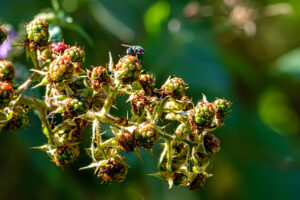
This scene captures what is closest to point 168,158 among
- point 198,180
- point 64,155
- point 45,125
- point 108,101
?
point 198,180

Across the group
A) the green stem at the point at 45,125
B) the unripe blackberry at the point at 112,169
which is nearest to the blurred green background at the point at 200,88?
the green stem at the point at 45,125

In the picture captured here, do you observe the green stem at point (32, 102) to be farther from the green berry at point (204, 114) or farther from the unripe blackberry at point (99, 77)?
the green berry at point (204, 114)

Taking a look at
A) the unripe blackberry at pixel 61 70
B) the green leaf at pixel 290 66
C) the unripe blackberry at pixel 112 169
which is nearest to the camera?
the unripe blackberry at pixel 61 70

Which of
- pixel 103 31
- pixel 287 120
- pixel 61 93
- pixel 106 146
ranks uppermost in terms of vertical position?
pixel 287 120

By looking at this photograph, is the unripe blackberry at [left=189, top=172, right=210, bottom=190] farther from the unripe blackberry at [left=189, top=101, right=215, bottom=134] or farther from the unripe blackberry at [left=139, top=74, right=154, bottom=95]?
the unripe blackberry at [left=139, top=74, right=154, bottom=95]

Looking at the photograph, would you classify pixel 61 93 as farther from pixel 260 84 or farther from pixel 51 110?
pixel 260 84

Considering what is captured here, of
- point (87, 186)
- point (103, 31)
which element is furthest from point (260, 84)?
point (87, 186)
